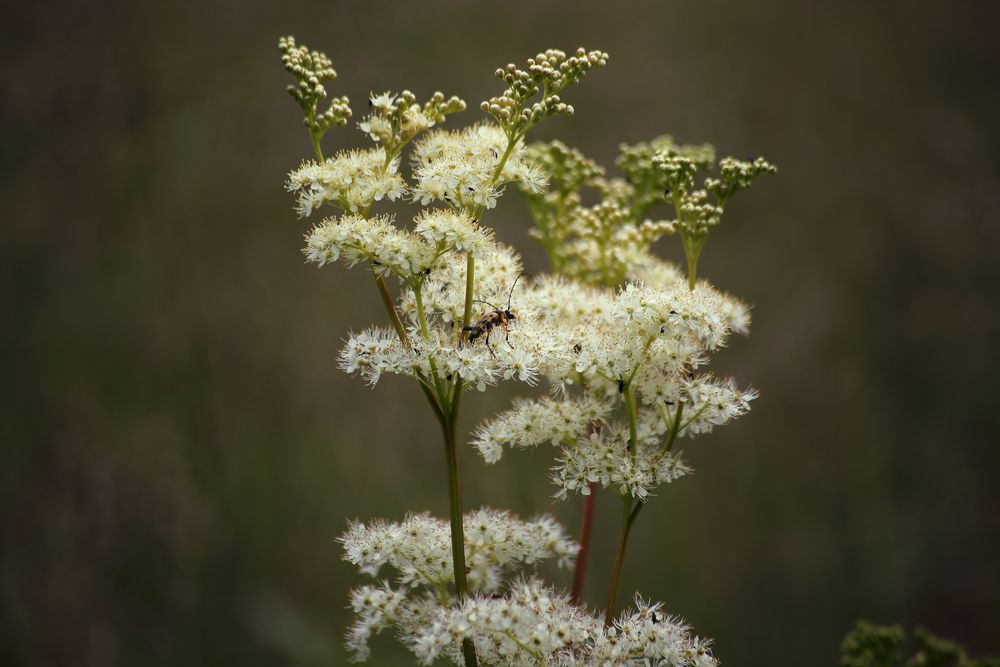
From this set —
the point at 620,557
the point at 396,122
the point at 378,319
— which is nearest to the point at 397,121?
the point at 396,122

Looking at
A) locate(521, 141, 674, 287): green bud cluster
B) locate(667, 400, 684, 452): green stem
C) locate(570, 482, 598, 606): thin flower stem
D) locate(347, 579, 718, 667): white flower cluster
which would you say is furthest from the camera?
locate(521, 141, 674, 287): green bud cluster

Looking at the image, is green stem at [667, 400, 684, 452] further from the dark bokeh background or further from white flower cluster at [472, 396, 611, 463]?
the dark bokeh background

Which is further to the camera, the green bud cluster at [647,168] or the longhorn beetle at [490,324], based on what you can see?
the green bud cluster at [647,168]

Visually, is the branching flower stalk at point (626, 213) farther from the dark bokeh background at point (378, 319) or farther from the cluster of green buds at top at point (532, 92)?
the dark bokeh background at point (378, 319)

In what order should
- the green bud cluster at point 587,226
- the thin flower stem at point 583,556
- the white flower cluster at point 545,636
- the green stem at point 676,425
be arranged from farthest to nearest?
1. the green bud cluster at point 587,226
2. the thin flower stem at point 583,556
3. the green stem at point 676,425
4. the white flower cluster at point 545,636

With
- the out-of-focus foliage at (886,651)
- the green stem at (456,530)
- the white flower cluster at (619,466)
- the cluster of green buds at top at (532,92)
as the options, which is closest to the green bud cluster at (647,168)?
the cluster of green buds at top at (532,92)

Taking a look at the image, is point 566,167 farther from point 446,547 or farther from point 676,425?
point 446,547

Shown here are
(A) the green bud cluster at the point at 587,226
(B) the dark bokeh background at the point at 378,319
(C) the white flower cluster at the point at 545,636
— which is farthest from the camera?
(B) the dark bokeh background at the point at 378,319

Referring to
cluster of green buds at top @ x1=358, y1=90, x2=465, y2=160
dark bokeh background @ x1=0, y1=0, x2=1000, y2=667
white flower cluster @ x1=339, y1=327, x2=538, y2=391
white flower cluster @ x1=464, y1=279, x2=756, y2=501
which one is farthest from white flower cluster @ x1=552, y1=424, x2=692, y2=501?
dark bokeh background @ x1=0, y1=0, x2=1000, y2=667

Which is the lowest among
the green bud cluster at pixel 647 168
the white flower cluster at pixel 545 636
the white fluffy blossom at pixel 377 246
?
the white flower cluster at pixel 545 636
